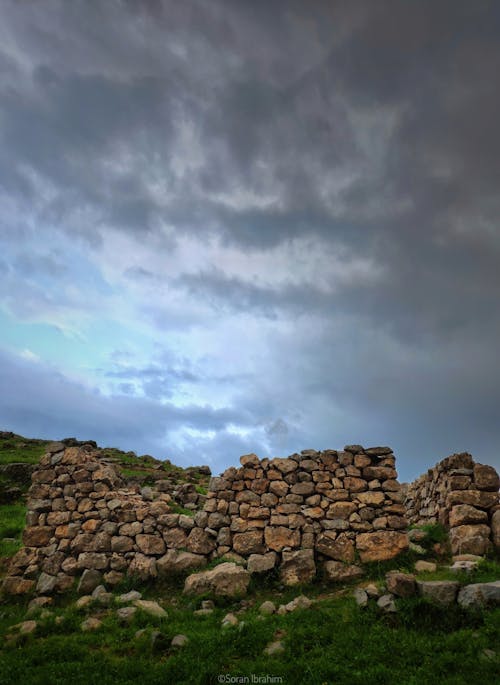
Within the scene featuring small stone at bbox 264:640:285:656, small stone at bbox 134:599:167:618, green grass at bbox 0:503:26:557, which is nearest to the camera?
small stone at bbox 264:640:285:656

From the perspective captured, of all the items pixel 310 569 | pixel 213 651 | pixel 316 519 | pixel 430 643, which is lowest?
pixel 213 651

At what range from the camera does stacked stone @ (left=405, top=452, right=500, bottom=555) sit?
1091 centimetres

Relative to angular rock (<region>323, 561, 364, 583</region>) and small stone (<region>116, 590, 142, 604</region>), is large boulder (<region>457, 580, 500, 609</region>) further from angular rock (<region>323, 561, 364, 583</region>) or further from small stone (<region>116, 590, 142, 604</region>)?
small stone (<region>116, 590, 142, 604</region>)

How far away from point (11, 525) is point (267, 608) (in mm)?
13453

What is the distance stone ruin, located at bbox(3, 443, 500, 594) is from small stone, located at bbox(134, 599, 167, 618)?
1.69m

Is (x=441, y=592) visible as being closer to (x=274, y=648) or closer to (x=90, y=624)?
(x=274, y=648)

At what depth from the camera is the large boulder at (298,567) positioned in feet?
36.6

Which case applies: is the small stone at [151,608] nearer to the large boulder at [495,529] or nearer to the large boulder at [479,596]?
the large boulder at [479,596]

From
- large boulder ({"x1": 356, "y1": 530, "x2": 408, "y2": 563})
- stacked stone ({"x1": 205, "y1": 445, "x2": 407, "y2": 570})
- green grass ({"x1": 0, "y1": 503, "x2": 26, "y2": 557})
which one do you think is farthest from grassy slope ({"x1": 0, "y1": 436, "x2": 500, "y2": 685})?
green grass ({"x1": 0, "y1": 503, "x2": 26, "y2": 557})

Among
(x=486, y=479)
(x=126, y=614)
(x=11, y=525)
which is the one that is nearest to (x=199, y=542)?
(x=126, y=614)

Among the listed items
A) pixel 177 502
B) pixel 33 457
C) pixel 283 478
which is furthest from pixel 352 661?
pixel 33 457

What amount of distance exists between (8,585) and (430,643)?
1121cm

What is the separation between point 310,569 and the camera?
11258 mm

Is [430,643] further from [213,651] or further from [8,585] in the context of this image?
[8,585]
